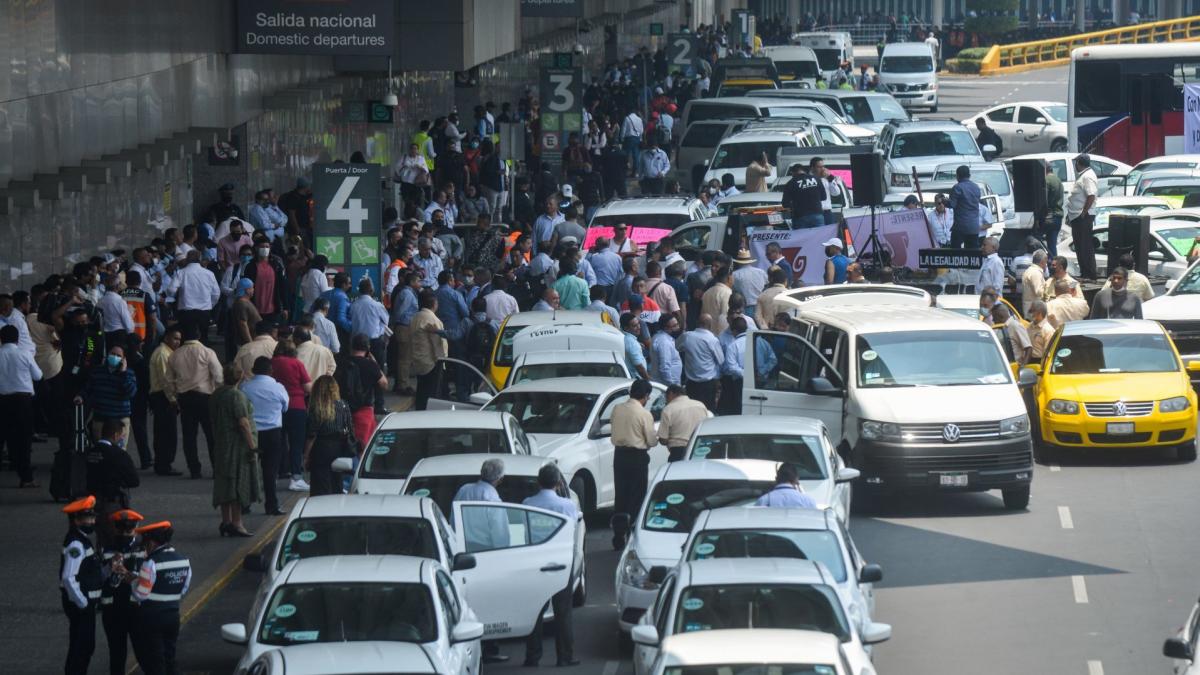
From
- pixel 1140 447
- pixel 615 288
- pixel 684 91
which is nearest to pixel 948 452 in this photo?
pixel 1140 447

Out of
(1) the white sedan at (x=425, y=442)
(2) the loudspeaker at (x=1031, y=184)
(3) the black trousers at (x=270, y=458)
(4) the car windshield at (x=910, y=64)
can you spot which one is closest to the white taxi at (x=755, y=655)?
(1) the white sedan at (x=425, y=442)

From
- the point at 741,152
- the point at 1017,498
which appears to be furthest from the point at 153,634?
the point at 741,152

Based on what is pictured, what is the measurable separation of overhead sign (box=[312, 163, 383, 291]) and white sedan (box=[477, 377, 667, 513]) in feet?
15.0

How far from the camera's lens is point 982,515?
67.4ft

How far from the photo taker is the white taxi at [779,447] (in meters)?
17.6

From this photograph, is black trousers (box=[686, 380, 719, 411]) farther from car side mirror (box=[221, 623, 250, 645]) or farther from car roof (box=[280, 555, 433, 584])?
car side mirror (box=[221, 623, 250, 645])

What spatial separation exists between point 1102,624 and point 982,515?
173 inches

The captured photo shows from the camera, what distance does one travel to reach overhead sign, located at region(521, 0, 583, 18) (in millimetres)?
41781

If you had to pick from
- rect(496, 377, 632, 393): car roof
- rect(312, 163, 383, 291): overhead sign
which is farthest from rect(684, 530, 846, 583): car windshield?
rect(312, 163, 383, 291): overhead sign

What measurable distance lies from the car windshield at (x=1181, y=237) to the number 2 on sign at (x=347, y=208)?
1302 centimetres

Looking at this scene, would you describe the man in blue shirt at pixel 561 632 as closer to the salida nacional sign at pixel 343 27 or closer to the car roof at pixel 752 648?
the car roof at pixel 752 648

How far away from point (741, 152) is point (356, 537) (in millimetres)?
26179

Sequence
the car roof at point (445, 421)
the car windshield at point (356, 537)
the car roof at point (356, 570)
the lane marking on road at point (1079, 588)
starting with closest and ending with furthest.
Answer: the car roof at point (356, 570)
the car windshield at point (356, 537)
the lane marking on road at point (1079, 588)
the car roof at point (445, 421)

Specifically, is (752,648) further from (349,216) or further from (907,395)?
(349,216)
